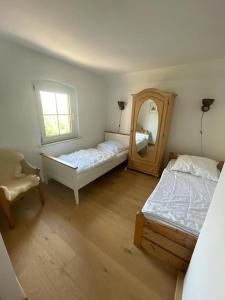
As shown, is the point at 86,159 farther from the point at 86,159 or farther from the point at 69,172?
the point at 69,172

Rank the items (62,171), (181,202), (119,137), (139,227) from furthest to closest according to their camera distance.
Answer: (119,137) < (62,171) < (181,202) < (139,227)

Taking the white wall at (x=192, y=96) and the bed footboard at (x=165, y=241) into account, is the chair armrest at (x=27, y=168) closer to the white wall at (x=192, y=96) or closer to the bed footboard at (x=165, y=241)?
the bed footboard at (x=165, y=241)

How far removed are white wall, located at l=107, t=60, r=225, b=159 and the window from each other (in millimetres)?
1362

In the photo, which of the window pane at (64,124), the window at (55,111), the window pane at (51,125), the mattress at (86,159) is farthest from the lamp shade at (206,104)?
the window pane at (51,125)

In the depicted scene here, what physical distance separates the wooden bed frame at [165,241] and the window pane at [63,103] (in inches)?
92.7

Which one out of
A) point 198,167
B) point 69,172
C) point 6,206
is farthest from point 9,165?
point 198,167

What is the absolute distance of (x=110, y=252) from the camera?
1.40 m

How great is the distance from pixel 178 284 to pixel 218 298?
37.4 inches

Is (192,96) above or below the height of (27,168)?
above

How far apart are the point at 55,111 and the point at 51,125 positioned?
0.92 ft

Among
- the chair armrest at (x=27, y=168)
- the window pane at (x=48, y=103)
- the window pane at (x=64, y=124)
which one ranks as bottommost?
the chair armrest at (x=27, y=168)

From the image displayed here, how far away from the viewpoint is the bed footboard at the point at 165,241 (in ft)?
3.84

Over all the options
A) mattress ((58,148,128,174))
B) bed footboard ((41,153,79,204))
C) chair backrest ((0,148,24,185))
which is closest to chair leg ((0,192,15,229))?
chair backrest ((0,148,24,185))

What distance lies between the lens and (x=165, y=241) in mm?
1258
